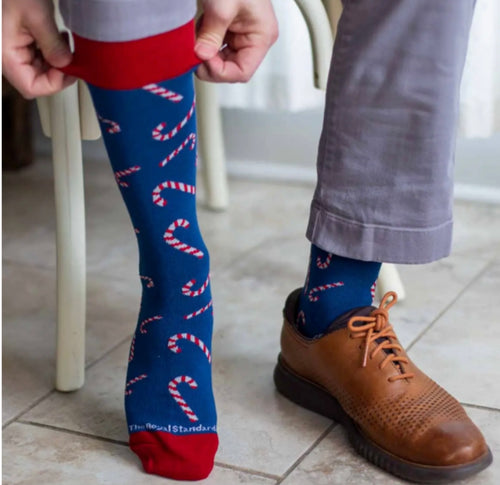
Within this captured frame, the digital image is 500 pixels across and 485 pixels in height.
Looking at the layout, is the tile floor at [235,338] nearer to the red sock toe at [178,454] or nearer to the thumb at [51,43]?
the red sock toe at [178,454]

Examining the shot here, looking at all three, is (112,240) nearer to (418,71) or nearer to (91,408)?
(91,408)

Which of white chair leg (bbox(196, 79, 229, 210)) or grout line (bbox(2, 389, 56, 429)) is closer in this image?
grout line (bbox(2, 389, 56, 429))

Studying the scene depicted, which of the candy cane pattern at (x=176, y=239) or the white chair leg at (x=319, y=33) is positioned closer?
the candy cane pattern at (x=176, y=239)

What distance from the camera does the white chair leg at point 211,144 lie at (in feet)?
5.58

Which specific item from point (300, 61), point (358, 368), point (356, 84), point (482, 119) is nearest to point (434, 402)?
point (358, 368)

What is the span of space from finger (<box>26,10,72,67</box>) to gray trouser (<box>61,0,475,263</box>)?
0.29m

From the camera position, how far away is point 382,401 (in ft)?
3.15

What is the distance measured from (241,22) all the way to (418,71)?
0.18 meters

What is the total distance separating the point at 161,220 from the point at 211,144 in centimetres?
89

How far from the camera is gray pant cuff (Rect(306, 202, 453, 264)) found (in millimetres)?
984

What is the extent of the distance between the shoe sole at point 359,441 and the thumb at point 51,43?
444mm

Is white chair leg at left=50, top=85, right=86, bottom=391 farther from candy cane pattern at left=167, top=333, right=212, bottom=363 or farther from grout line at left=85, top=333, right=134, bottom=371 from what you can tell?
candy cane pattern at left=167, top=333, right=212, bottom=363

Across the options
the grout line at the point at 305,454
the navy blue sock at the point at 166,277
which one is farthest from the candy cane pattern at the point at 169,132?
the grout line at the point at 305,454

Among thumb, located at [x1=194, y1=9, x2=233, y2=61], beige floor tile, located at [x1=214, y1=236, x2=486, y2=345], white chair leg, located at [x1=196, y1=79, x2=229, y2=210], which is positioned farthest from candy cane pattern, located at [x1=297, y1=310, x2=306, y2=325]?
white chair leg, located at [x1=196, y1=79, x2=229, y2=210]
